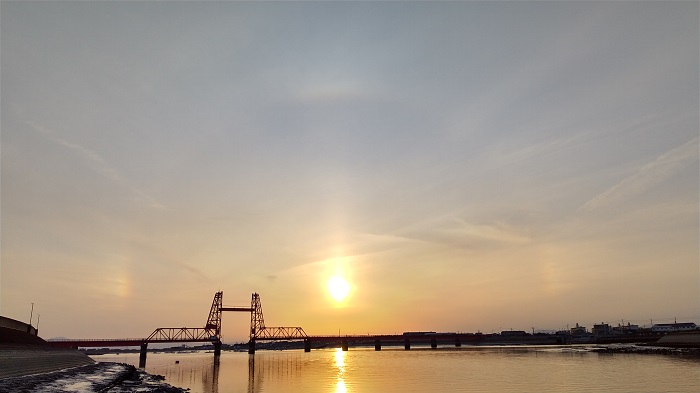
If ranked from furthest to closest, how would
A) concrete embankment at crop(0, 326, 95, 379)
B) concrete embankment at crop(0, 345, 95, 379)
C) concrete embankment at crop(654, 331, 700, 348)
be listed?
concrete embankment at crop(654, 331, 700, 348) < concrete embankment at crop(0, 326, 95, 379) < concrete embankment at crop(0, 345, 95, 379)

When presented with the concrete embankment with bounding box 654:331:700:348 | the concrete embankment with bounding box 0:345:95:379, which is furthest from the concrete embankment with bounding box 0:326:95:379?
the concrete embankment with bounding box 654:331:700:348

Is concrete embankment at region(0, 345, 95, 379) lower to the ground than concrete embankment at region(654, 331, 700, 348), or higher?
higher

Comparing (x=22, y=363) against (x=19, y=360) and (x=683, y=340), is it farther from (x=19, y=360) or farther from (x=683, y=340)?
(x=683, y=340)

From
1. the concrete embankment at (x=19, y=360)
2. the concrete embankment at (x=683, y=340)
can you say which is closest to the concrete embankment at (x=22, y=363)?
the concrete embankment at (x=19, y=360)

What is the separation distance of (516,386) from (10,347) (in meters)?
61.8

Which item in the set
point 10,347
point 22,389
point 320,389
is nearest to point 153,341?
point 10,347

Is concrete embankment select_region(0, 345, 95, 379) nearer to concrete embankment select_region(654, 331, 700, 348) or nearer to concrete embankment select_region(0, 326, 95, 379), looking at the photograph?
concrete embankment select_region(0, 326, 95, 379)

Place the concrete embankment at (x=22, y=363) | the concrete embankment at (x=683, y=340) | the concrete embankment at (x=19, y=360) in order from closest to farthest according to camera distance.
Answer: the concrete embankment at (x=22, y=363) → the concrete embankment at (x=19, y=360) → the concrete embankment at (x=683, y=340)

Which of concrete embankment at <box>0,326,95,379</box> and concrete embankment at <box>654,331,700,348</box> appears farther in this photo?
concrete embankment at <box>654,331,700,348</box>

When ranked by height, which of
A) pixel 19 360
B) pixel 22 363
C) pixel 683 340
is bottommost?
pixel 683 340

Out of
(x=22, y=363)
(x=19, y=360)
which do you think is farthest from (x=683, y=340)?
(x=19, y=360)

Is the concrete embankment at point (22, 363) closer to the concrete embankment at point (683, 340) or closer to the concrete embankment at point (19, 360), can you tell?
the concrete embankment at point (19, 360)

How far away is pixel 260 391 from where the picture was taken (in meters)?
58.8

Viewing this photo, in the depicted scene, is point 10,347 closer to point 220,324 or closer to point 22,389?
point 22,389
